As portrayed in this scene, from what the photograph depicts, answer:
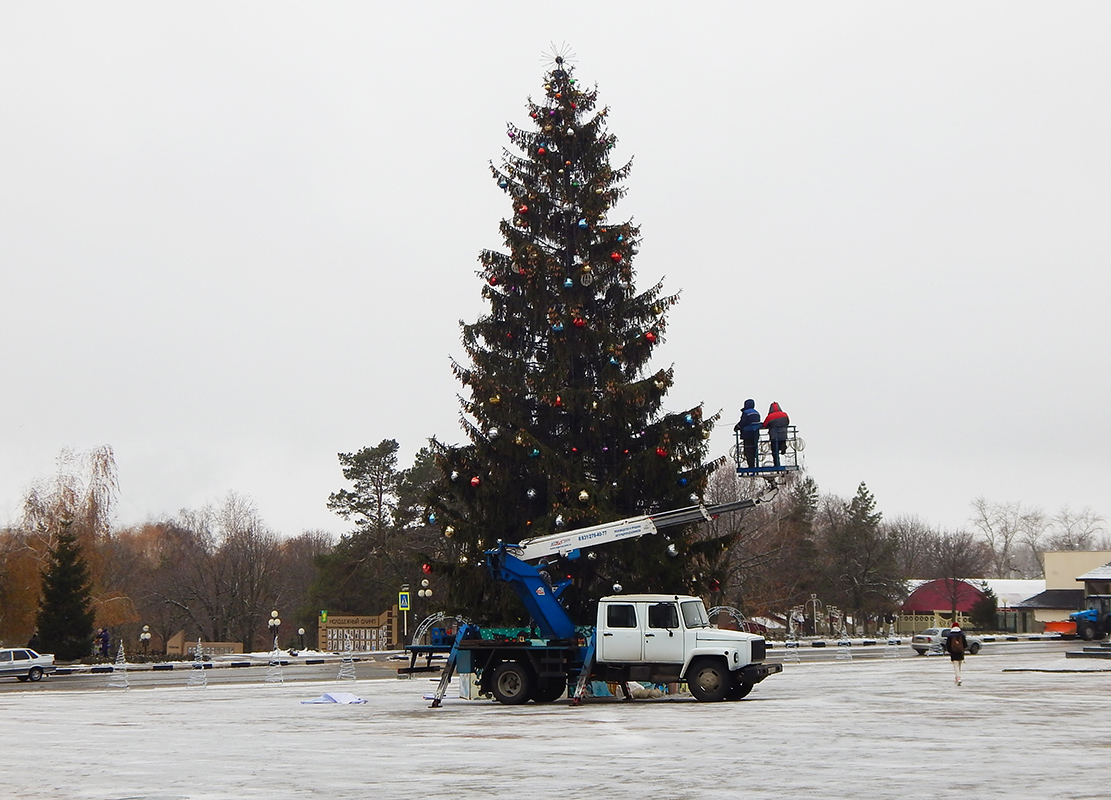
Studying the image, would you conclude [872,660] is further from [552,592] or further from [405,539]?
[405,539]

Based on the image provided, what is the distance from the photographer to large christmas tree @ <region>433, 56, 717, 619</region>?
107ft

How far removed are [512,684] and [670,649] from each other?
11.2 feet

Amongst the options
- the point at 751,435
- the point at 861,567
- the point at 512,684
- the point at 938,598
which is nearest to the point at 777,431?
the point at 751,435

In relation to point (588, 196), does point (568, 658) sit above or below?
below

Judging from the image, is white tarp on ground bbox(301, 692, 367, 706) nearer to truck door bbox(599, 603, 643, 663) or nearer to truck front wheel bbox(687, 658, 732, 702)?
truck door bbox(599, 603, 643, 663)

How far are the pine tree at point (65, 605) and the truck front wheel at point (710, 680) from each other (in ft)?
139

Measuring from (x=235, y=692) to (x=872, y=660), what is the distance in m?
25.4

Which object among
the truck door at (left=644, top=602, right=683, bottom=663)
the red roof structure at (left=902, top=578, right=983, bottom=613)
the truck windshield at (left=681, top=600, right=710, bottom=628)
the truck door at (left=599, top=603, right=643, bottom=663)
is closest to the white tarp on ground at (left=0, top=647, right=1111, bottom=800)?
the truck door at (left=644, top=602, right=683, bottom=663)

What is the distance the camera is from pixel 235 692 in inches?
1411

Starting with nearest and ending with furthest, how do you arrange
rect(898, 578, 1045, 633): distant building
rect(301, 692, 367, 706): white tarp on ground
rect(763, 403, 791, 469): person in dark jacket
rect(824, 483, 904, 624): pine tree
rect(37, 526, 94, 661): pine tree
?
rect(763, 403, 791, 469): person in dark jacket < rect(301, 692, 367, 706): white tarp on ground < rect(37, 526, 94, 661): pine tree < rect(824, 483, 904, 624): pine tree < rect(898, 578, 1045, 633): distant building

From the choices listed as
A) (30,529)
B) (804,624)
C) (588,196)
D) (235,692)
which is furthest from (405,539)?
(588,196)

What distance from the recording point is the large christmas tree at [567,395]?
32.5 m

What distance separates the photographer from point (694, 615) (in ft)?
84.4

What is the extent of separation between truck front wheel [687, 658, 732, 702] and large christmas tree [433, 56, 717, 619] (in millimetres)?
6569
